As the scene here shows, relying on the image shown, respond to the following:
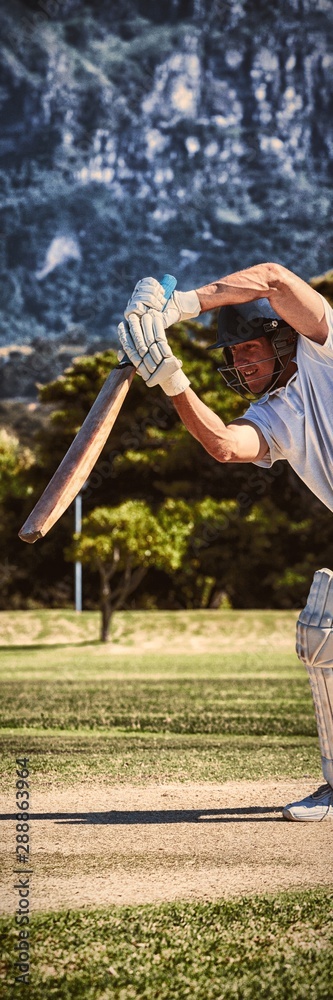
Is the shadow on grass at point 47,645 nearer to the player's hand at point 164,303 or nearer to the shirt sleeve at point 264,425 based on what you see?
the shirt sleeve at point 264,425

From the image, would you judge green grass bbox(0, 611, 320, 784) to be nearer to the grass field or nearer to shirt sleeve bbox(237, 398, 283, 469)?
the grass field

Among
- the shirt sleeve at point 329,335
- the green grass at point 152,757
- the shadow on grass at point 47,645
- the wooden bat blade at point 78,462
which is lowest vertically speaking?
the green grass at point 152,757

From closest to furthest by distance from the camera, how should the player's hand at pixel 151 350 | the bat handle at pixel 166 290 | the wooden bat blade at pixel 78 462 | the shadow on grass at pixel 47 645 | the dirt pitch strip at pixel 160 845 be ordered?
1. the dirt pitch strip at pixel 160 845
2. the wooden bat blade at pixel 78 462
3. the player's hand at pixel 151 350
4. the bat handle at pixel 166 290
5. the shadow on grass at pixel 47 645

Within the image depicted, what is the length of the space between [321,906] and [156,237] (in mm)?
50121

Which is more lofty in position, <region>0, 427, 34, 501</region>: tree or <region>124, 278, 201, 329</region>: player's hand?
<region>0, 427, 34, 501</region>: tree

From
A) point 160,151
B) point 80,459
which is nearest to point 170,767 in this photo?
point 80,459

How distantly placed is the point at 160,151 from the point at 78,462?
50834 mm

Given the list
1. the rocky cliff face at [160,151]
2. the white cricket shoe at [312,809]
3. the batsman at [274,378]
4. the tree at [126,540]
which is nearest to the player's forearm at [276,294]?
the batsman at [274,378]

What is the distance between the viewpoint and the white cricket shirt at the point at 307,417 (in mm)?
4008

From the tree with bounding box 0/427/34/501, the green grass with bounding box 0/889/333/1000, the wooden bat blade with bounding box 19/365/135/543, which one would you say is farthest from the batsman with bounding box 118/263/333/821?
the tree with bounding box 0/427/34/501

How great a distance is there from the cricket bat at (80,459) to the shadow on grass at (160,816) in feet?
3.81

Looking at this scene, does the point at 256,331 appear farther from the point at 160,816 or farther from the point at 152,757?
the point at 152,757

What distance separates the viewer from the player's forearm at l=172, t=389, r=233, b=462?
3859 mm

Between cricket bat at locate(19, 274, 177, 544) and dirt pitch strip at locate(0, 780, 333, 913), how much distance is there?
1.02 metres
